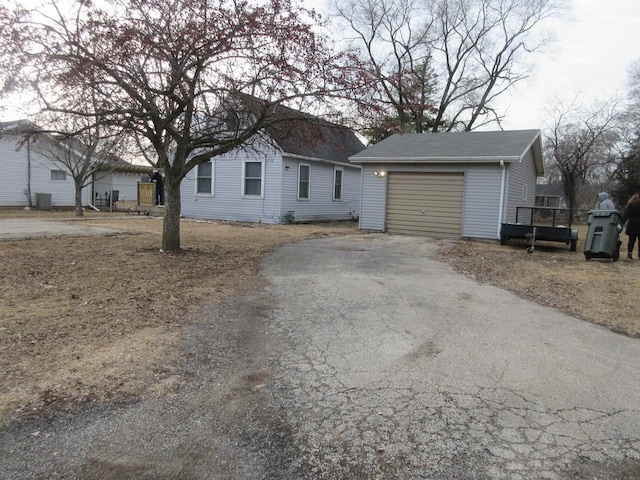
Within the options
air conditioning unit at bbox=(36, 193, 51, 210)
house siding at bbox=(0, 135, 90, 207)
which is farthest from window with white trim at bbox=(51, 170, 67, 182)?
air conditioning unit at bbox=(36, 193, 51, 210)

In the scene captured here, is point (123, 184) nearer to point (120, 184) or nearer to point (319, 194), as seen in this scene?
point (120, 184)

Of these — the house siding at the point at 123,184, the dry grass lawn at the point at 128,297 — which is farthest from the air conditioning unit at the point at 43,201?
the dry grass lawn at the point at 128,297

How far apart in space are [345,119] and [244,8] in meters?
2.69

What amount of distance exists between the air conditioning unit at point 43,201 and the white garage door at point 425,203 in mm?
18885

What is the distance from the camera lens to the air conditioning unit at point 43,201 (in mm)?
23469

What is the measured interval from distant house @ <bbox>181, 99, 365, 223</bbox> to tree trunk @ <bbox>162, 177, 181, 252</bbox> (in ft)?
24.9

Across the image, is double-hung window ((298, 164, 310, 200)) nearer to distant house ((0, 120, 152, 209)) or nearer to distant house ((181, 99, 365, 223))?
distant house ((181, 99, 365, 223))

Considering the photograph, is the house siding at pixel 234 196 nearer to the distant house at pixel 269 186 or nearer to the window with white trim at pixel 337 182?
the distant house at pixel 269 186

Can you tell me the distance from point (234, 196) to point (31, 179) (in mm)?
12968

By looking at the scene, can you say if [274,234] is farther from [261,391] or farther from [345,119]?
[261,391]

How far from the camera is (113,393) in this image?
311cm

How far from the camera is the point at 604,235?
9914mm

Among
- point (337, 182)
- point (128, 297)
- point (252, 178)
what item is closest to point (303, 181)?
point (252, 178)

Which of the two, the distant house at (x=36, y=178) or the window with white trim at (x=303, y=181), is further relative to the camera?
the distant house at (x=36, y=178)
